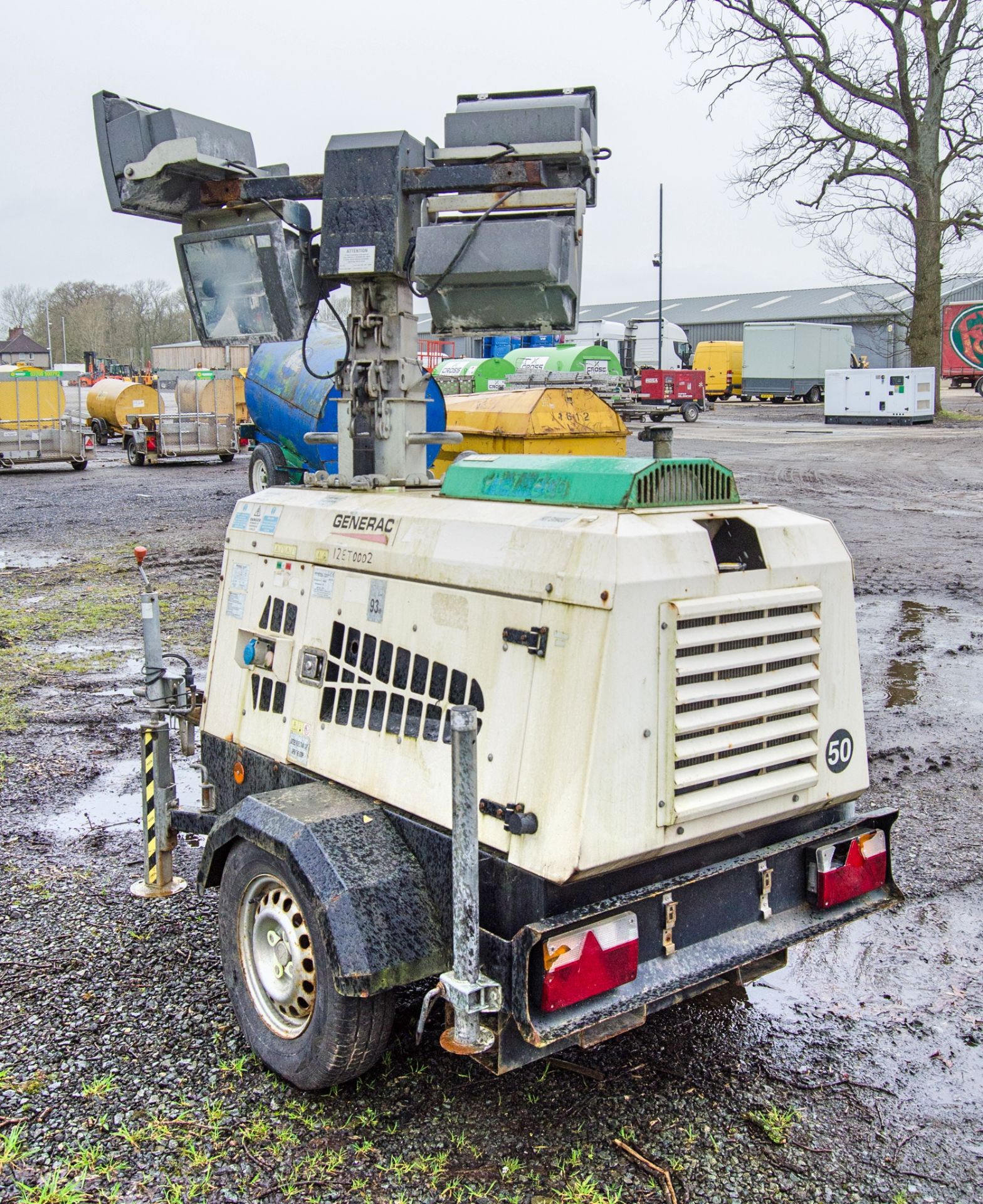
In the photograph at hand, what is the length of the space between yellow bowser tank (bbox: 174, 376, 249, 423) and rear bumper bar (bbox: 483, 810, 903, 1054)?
26.9 metres

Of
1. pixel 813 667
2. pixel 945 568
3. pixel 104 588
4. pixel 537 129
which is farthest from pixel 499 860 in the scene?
pixel 945 568

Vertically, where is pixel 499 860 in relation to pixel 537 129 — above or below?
below

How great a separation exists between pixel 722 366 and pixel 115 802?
4852 centimetres

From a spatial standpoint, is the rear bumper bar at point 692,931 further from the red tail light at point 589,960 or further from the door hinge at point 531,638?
the door hinge at point 531,638

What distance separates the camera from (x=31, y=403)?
27.1 meters

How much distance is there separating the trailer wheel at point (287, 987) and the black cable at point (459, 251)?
231cm

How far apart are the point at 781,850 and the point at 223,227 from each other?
145 inches

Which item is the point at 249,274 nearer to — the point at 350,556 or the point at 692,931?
the point at 350,556

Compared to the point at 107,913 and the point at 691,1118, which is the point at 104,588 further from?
the point at 691,1118

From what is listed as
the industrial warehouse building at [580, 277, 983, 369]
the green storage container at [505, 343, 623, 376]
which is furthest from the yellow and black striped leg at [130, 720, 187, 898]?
the industrial warehouse building at [580, 277, 983, 369]

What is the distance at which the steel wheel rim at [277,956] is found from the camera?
3570 mm

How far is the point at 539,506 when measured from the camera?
3.55m

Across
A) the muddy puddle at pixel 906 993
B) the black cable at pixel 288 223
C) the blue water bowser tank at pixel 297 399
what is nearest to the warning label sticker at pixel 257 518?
the black cable at pixel 288 223

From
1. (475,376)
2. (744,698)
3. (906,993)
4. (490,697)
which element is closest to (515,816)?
(490,697)
